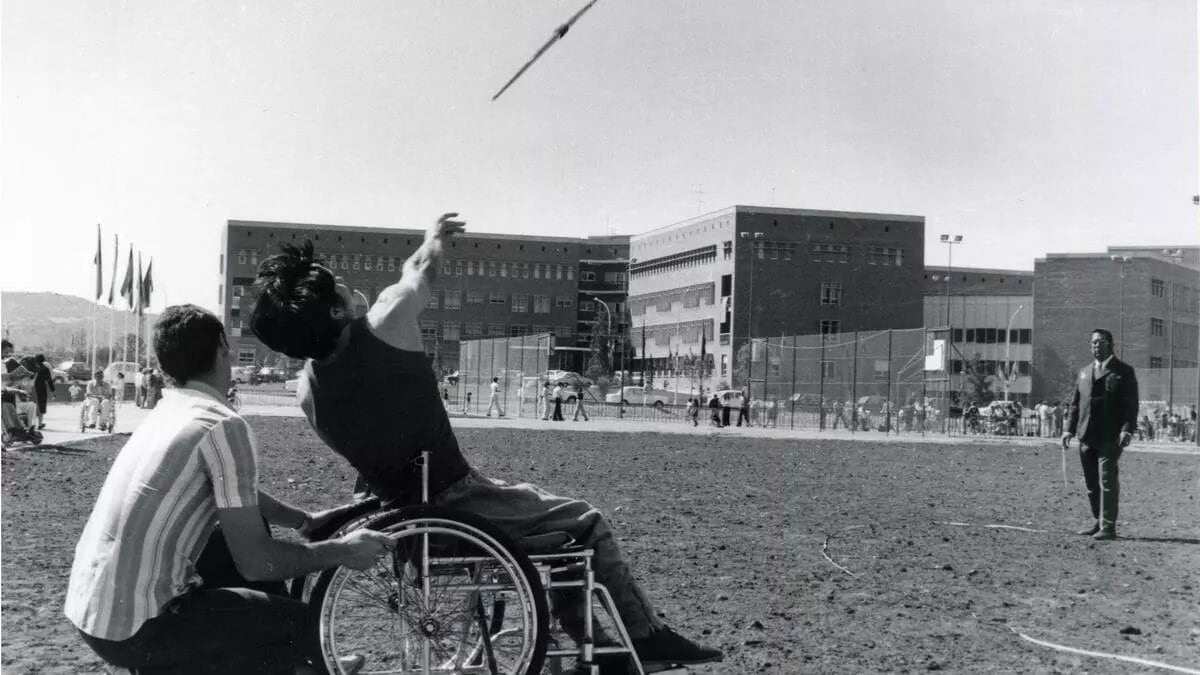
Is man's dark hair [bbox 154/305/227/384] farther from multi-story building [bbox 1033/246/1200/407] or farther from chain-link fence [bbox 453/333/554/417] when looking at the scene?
chain-link fence [bbox 453/333/554/417]

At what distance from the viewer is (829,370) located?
38.7m

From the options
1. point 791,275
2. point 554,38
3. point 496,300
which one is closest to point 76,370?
point 496,300

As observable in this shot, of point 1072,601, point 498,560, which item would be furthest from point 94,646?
point 1072,601

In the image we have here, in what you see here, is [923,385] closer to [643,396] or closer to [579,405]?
[579,405]

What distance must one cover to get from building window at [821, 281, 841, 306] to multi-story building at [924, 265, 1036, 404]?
313 inches

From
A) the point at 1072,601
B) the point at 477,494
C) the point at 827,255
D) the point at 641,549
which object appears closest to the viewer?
the point at 477,494

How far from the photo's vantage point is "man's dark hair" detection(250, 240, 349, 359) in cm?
322

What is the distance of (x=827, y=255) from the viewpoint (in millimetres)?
86062

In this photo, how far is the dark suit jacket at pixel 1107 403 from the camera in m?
8.90

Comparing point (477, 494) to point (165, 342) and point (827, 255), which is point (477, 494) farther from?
point (827, 255)

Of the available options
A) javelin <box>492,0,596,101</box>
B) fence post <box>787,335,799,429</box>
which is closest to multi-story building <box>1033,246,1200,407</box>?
fence post <box>787,335,799,429</box>

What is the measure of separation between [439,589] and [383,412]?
0.54 metres

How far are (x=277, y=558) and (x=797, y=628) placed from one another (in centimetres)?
302

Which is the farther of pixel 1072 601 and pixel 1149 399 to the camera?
pixel 1149 399
